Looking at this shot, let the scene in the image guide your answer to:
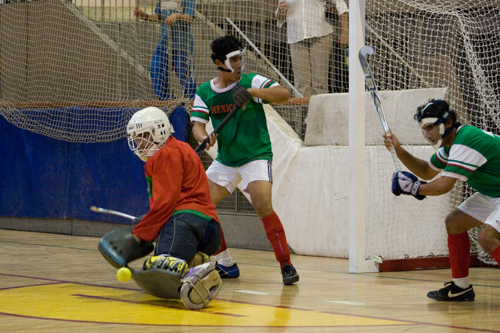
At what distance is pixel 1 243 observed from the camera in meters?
8.51

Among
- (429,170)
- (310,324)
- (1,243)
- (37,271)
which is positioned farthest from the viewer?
(1,243)

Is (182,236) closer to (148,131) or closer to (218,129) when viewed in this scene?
(148,131)

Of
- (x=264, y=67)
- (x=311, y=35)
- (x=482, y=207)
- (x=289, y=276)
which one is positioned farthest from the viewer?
(x=264, y=67)

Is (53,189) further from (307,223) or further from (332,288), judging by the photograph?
(332,288)

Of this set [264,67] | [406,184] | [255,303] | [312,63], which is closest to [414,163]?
[406,184]

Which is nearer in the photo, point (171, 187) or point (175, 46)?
point (171, 187)

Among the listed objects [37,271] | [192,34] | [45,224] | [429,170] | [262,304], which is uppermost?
[192,34]

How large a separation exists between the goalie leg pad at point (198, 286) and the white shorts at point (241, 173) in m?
1.42

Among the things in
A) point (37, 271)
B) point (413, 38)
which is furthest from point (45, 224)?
point (413, 38)

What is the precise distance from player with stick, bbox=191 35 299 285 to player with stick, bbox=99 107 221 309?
0.76 m

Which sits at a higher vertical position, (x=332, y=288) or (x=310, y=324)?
(x=310, y=324)

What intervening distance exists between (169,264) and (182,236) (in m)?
0.27

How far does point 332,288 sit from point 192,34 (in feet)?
15.6

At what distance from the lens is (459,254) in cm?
504
